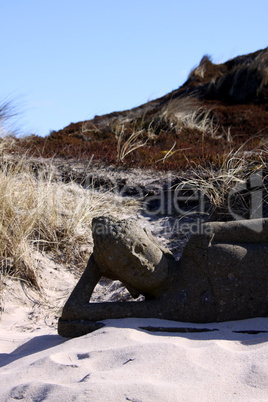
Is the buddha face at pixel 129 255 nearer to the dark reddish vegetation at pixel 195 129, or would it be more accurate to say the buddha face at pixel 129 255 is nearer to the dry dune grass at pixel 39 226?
the dry dune grass at pixel 39 226

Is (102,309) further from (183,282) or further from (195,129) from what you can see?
(195,129)

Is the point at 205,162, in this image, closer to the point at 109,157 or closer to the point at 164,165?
the point at 164,165

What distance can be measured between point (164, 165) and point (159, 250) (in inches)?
158

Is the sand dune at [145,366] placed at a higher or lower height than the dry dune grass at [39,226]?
lower

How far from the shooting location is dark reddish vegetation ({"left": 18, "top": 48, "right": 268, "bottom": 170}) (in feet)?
23.9

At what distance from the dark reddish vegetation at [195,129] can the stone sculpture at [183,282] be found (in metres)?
3.38

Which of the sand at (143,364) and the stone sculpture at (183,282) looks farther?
the stone sculpture at (183,282)

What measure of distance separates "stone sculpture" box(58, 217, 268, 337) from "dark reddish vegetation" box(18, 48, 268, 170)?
3.38 m

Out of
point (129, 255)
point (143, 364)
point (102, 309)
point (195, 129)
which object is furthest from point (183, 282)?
point (195, 129)

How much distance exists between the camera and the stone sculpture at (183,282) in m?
2.82

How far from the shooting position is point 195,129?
9312 mm

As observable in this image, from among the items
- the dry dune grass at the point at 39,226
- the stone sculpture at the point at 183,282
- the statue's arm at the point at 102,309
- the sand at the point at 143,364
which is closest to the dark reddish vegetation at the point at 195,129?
the dry dune grass at the point at 39,226

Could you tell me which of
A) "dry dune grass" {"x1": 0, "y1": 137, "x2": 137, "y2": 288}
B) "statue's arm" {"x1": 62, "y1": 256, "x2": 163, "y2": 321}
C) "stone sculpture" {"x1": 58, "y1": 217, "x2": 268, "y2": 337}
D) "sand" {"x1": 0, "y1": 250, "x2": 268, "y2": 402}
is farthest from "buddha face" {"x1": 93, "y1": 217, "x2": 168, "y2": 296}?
"dry dune grass" {"x1": 0, "y1": 137, "x2": 137, "y2": 288}

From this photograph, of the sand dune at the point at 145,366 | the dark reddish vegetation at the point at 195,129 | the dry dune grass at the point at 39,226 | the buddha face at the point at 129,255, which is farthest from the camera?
the dark reddish vegetation at the point at 195,129
